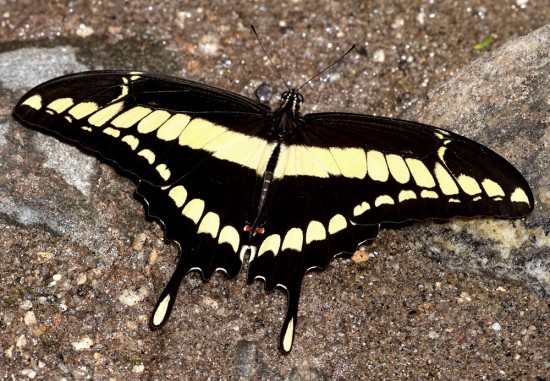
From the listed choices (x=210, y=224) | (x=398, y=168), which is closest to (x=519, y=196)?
(x=398, y=168)

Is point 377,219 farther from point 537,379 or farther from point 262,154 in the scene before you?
point 537,379

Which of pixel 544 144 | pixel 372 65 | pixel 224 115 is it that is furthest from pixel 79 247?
pixel 544 144

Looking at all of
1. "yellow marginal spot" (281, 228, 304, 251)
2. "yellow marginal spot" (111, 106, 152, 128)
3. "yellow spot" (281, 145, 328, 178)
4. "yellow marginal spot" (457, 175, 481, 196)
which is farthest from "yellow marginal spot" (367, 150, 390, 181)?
"yellow marginal spot" (111, 106, 152, 128)

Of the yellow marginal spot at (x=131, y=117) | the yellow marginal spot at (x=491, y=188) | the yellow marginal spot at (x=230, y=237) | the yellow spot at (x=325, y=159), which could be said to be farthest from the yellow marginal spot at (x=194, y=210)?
the yellow marginal spot at (x=491, y=188)

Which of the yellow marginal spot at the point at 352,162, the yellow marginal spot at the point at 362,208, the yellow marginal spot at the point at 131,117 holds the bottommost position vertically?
the yellow marginal spot at the point at 131,117

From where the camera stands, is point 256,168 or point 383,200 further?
point 256,168

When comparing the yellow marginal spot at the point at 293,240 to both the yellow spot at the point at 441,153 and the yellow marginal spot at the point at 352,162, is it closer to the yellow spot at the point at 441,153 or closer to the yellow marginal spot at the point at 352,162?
the yellow marginal spot at the point at 352,162

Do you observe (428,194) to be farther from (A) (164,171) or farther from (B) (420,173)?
(A) (164,171)
